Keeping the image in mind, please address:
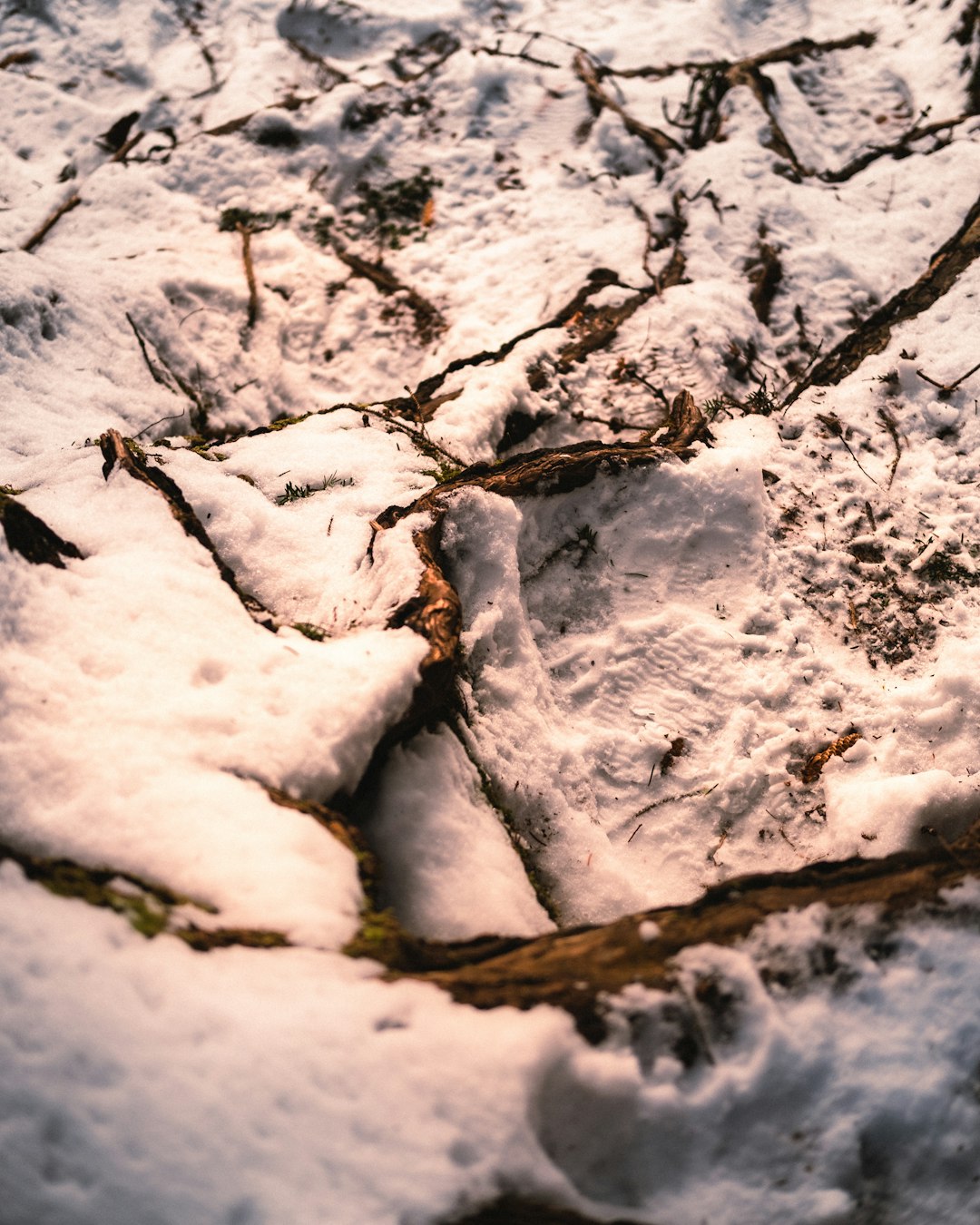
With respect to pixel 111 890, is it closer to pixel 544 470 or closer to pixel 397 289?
pixel 544 470

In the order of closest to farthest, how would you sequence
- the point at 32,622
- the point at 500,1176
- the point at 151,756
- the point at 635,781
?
1. the point at 500,1176
2. the point at 151,756
3. the point at 32,622
4. the point at 635,781

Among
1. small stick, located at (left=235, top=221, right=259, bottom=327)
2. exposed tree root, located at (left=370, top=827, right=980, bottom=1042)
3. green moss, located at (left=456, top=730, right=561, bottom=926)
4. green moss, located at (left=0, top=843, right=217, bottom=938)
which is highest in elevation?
small stick, located at (left=235, top=221, right=259, bottom=327)

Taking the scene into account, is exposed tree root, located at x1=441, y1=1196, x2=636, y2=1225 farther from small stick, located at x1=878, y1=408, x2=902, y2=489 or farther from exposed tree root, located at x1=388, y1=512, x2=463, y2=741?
small stick, located at x1=878, y1=408, x2=902, y2=489

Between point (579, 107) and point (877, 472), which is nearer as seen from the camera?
point (877, 472)

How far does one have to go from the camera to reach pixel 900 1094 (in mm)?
1408

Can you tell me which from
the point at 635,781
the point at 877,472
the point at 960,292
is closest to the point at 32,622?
the point at 635,781

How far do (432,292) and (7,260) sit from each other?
1830 mm

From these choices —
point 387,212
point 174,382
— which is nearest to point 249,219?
point 387,212

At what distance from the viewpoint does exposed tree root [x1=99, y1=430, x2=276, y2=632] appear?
2.13m

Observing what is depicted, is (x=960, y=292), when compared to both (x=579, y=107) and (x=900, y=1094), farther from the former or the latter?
(x=900, y=1094)

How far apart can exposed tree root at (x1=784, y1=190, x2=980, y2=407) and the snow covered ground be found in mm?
28

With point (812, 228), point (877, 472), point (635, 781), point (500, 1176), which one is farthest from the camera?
point (812, 228)

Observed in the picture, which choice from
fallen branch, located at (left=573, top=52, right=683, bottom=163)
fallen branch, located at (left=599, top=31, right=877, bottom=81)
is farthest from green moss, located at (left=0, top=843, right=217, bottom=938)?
fallen branch, located at (left=599, top=31, right=877, bottom=81)

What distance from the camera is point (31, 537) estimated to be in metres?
1.95
